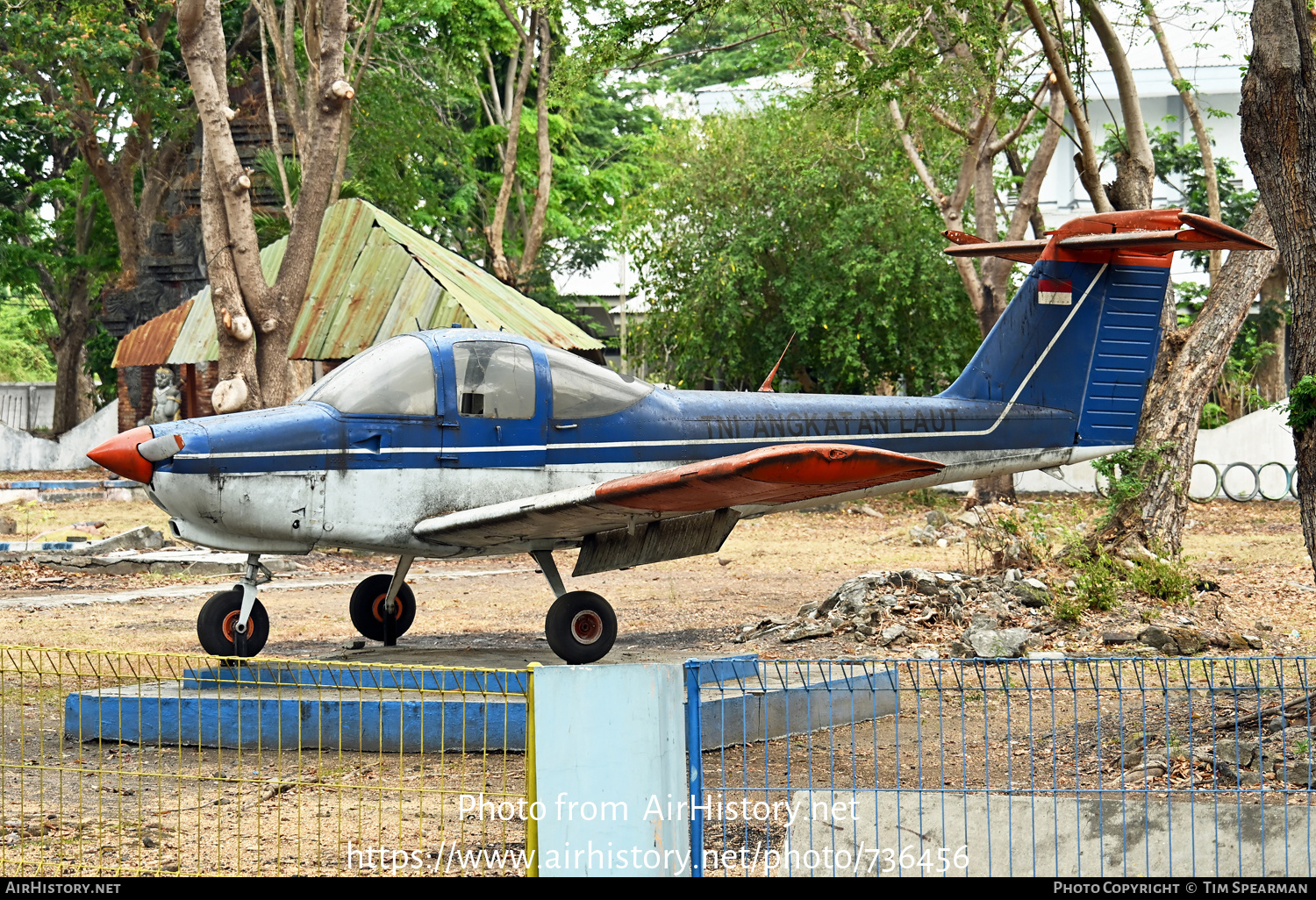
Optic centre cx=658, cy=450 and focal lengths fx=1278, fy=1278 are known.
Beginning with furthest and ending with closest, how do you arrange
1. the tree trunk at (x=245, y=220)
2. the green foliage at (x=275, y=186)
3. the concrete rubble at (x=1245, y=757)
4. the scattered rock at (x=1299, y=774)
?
1. the green foliage at (x=275, y=186)
2. the tree trunk at (x=245, y=220)
3. the concrete rubble at (x=1245, y=757)
4. the scattered rock at (x=1299, y=774)

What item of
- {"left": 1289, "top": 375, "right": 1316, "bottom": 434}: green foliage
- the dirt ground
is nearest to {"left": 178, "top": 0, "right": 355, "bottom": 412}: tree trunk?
the dirt ground

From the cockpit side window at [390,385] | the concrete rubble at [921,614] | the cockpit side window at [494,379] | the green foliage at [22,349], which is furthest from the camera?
the green foliage at [22,349]

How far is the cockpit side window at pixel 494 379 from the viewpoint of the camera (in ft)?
29.6

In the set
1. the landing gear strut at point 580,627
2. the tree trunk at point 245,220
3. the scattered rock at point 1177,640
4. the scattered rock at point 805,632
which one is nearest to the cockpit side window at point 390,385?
the landing gear strut at point 580,627

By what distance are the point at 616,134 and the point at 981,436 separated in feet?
125

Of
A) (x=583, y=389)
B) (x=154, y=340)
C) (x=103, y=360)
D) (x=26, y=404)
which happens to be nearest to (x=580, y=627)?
(x=583, y=389)

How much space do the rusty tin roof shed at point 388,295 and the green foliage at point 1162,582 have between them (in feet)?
37.4

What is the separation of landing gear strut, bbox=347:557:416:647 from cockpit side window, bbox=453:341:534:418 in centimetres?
182

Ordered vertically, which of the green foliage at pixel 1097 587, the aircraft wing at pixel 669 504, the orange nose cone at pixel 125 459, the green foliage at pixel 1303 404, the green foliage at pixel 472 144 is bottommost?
the green foliage at pixel 1097 587

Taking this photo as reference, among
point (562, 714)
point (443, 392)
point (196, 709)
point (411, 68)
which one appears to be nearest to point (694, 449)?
point (443, 392)

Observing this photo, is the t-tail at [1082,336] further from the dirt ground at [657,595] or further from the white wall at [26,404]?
the white wall at [26,404]

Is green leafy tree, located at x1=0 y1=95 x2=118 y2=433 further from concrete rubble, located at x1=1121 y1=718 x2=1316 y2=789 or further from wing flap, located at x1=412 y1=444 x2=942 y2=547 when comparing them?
concrete rubble, located at x1=1121 y1=718 x2=1316 y2=789

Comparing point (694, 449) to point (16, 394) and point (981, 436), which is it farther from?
point (16, 394)

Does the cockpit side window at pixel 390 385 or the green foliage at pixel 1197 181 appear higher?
the green foliage at pixel 1197 181
